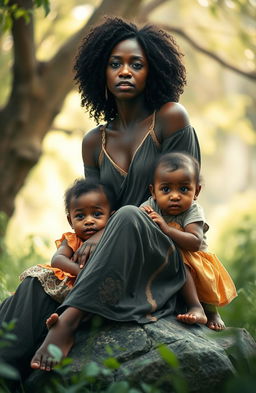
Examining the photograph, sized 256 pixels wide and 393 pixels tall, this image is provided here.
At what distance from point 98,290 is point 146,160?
1041 millimetres

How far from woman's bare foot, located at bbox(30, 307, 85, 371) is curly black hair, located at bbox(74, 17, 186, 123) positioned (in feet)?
4.98

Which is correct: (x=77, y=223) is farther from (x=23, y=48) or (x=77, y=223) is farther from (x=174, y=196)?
(x=23, y=48)

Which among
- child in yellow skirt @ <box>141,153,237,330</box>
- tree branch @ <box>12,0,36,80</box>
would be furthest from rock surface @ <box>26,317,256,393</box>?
tree branch @ <box>12,0,36,80</box>

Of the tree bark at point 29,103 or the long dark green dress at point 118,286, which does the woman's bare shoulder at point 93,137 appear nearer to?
the long dark green dress at point 118,286

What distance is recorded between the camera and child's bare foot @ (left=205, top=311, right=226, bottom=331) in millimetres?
4430

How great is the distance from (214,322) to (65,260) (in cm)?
87

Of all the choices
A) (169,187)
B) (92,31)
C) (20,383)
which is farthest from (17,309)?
(92,31)

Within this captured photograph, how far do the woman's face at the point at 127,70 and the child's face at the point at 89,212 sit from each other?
26.6 inches

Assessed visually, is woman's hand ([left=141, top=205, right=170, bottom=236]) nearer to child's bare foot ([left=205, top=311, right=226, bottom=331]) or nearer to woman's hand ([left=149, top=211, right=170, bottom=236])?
woman's hand ([left=149, top=211, right=170, bottom=236])

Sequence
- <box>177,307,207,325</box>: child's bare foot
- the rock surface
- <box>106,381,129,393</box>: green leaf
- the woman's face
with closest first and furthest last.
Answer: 1. <box>106,381,129,393</box>: green leaf
2. the rock surface
3. <box>177,307,207,325</box>: child's bare foot
4. the woman's face

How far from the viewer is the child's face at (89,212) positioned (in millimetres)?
4520

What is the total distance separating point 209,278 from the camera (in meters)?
4.36

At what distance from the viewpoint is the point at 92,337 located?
3.97m

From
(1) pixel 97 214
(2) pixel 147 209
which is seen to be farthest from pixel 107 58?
(2) pixel 147 209
